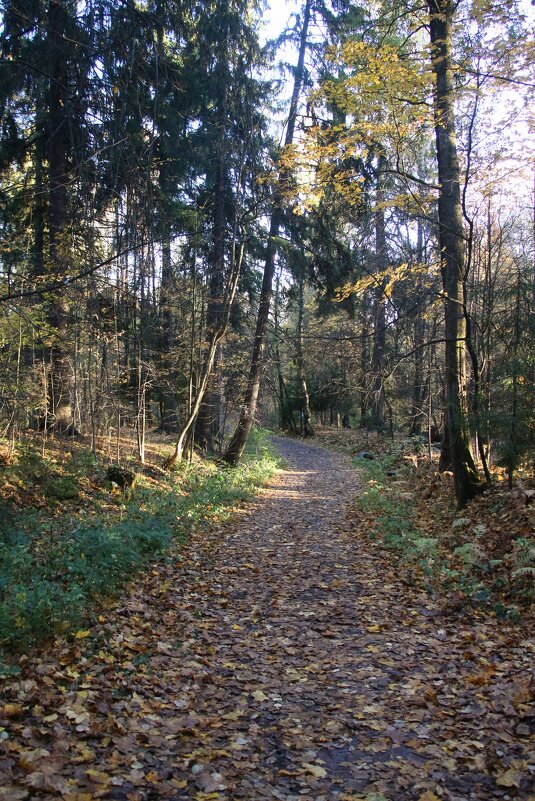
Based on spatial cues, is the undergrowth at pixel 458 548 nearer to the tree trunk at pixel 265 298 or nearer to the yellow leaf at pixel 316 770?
the yellow leaf at pixel 316 770

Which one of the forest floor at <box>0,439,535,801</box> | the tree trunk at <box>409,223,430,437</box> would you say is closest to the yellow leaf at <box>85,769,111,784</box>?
the forest floor at <box>0,439,535,801</box>

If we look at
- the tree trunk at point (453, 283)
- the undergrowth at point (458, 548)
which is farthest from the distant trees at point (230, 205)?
the undergrowth at point (458, 548)

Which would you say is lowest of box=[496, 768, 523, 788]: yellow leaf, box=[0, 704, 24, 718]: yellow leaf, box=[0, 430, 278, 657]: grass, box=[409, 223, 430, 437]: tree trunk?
box=[496, 768, 523, 788]: yellow leaf

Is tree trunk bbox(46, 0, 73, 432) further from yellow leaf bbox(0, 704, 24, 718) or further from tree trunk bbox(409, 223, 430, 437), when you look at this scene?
tree trunk bbox(409, 223, 430, 437)

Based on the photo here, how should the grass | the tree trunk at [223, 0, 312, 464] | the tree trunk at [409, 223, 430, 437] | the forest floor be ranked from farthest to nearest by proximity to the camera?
the tree trunk at [409, 223, 430, 437] < the tree trunk at [223, 0, 312, 464] < the grass < the forest floor

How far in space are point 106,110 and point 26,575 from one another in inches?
205

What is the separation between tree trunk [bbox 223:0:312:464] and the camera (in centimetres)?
1541

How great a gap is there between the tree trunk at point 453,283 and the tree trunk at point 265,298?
606cm

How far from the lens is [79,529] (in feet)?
23.2

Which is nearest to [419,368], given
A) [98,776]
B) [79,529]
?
[79,529]

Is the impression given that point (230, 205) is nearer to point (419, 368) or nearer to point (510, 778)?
point (419, 368)

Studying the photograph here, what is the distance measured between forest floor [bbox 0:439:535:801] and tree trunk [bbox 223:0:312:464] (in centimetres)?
946

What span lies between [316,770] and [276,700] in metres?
0.91

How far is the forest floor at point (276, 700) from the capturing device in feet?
10.3
